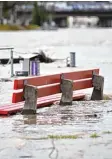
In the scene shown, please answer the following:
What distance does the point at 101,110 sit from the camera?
46.0 feet

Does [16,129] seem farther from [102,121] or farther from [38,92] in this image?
[38,92]

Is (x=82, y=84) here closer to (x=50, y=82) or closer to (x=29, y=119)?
(x=50, y=82)

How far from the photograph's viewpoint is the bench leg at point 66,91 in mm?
14797

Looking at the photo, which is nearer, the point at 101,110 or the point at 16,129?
the point at 16,129

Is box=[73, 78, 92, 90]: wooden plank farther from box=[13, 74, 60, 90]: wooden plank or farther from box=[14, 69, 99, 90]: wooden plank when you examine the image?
box=[13, 74, 60, 90]: wooden plank

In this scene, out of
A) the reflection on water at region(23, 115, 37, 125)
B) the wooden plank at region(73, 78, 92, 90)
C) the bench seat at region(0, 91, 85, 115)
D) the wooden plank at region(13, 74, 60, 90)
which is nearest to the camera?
the reflection on water at region(23, 115, 37, 125)

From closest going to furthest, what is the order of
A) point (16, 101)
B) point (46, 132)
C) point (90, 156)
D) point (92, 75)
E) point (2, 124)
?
point (90, 156), point (46, 132), point (2, 124), point (16, 101), point (92, 75)

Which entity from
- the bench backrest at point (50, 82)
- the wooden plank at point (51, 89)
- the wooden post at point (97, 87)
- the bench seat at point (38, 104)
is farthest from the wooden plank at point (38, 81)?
the wooden post at point (97, 87)

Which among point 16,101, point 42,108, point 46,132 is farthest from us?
point 42,108

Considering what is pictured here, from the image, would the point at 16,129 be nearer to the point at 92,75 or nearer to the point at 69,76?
the point at 69,76

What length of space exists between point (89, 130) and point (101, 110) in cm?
301

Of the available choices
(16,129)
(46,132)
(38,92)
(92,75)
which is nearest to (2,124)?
(16,129)

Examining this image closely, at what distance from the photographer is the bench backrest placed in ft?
43.1

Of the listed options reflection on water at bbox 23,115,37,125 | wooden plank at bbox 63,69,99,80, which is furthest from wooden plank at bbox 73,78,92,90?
reflection on water at bbox 23,115,37,125
